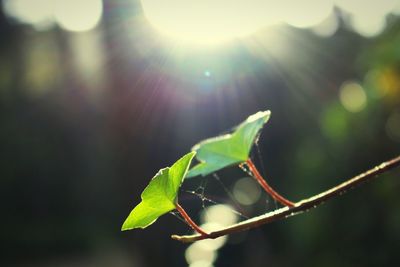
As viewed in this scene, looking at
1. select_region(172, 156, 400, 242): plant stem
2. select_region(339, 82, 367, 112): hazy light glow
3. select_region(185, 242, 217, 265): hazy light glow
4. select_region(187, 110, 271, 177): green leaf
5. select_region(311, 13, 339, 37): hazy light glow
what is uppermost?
select_region(311, 13, 339, 37): hazy light glow

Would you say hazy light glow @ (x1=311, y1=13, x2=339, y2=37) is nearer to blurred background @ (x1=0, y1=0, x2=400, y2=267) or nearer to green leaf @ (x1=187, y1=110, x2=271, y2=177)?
blurred background @ (x1=0, y1=0, x2=400, y2=267)

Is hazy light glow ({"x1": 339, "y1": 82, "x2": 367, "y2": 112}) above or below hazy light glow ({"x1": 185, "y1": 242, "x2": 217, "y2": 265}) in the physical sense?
above

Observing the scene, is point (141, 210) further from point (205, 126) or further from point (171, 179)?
point (205, 126)

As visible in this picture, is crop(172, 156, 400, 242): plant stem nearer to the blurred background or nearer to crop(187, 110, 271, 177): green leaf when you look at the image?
crop(187, 110, 271, 177): green leaf

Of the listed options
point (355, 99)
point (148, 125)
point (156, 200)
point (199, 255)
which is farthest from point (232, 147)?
point (148, 125)

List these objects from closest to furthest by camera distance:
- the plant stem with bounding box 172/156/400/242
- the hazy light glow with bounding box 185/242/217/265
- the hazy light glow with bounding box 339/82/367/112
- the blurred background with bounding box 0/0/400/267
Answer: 1. the plant stem with bounding box 172/156/400/242
2. the hazy light glow with bounding box 185/242/217/265
3. the hazy light glow with bounding box 339/82/367/112
4. the blurred background with bounding box 0/0/400/267

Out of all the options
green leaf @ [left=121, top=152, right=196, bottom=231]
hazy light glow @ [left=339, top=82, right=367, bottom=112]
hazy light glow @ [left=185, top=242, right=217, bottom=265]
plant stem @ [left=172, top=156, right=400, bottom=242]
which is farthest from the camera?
hazy light glow @ [left=339, top=82, right=367, bottom=112]

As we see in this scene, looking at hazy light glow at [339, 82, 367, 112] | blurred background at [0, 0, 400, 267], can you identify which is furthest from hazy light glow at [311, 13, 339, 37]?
hazy light glow at [339, 82, 367, 112]

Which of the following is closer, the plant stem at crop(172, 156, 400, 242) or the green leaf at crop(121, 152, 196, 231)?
the plant stem at crop(172, 156, 400, 242)
